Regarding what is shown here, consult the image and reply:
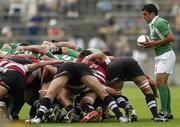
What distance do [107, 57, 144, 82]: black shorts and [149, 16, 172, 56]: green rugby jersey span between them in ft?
1.97

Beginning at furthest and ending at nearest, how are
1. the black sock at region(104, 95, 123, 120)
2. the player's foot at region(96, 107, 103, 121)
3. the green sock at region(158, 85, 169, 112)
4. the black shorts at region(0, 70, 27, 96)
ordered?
the green sock at region(158, 85, 169, 112) < the player's foot at region(96, 107, 103, 121) < the black shorts at region(0, 70, 27, 96) < the black sock at region(104, 95, 123, 120)

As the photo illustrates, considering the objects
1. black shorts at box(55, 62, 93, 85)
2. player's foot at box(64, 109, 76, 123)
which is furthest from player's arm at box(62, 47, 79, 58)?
player's foot at box(64, 109, 76, 123)

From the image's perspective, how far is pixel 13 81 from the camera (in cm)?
1474

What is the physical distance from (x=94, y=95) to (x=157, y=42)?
1622 millimetres

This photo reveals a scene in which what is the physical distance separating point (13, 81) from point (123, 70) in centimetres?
220

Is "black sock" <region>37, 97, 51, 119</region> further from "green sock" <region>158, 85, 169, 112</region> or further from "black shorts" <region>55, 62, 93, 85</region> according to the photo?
"green sock" <region>158, 85, 169, 112</region>

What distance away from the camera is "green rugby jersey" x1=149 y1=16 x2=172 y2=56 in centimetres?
1555

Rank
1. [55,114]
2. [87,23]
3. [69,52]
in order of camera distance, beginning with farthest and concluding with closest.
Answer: [87,23] < [69,52] < [55,114]

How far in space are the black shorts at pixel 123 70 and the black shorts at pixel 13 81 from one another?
178cm

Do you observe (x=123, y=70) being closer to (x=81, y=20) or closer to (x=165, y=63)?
(x=165, y=63)

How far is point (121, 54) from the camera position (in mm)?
33406

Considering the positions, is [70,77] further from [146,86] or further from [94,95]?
[146,86]

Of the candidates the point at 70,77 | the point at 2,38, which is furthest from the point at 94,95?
the point at 2,38

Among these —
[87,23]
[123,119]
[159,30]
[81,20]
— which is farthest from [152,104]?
[81,20]
